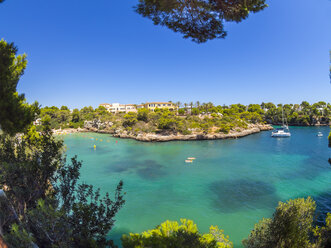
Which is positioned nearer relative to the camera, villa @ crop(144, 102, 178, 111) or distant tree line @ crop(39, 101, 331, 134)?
distant tree line @ crop(39, 101, 331, 134)

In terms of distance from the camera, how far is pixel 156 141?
3688cm

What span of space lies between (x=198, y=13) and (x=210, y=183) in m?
13.7

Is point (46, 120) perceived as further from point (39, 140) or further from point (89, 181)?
point (89, 181)

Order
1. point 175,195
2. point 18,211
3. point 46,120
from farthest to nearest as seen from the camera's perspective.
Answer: point 175,195
point 46,120
point 18,211

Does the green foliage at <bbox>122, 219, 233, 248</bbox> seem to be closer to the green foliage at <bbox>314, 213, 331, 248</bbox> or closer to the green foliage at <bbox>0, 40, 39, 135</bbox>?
the green foliage at <bbox>314, 213, 331, 248</bbox>

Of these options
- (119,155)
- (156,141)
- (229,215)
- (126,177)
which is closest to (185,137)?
(156,141)

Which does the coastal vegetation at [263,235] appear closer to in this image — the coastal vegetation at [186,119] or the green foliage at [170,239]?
the green foliage at [170,239]

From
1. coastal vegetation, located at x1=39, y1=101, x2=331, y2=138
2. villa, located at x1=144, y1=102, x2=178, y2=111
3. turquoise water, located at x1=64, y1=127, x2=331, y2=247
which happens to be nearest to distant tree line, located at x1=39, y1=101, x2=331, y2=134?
Result: coastal vegetation, located at x1=39, y1=101, x2=331, y2=138

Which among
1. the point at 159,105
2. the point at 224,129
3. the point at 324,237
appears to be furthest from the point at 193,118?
the point at 324,237

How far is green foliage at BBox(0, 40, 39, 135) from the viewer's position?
176 inches

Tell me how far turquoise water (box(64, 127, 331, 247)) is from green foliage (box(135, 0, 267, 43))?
9335 mm

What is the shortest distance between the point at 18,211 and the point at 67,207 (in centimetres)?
124


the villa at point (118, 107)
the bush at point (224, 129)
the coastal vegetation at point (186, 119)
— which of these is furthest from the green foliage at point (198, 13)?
the villa at point (118, 107)

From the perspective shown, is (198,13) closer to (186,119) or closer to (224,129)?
(224,129)
